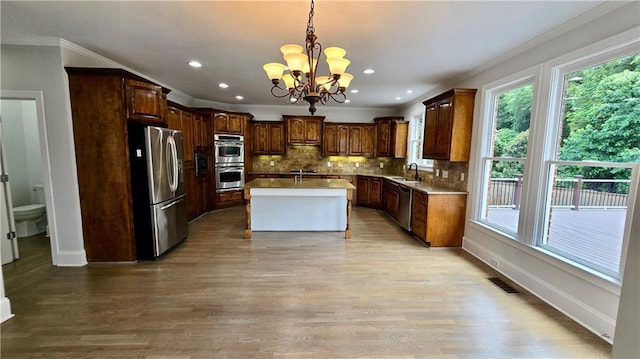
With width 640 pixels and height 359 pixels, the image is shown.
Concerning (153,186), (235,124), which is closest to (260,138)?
(235,124)

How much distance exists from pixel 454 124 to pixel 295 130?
3979 millimetres

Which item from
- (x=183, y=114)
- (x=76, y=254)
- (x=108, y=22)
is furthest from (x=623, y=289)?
(x=183, y=114)

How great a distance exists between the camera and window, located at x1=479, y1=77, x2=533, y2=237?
10.1 ft

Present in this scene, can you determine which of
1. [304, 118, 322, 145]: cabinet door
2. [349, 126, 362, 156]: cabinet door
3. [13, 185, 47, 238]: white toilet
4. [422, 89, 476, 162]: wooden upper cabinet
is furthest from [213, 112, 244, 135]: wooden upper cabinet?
[422, 89, 476, 162]: wooden upper cabinet

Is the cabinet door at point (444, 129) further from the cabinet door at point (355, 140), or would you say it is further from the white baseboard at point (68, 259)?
the white baseboard at point (68, 259)

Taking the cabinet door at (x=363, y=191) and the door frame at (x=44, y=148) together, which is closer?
the door frame at (x=44, y=148)

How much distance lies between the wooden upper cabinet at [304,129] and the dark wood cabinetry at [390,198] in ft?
6.91

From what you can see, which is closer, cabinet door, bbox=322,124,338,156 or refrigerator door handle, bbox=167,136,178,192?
refrigerator door handle, bbox=167,136,178,192

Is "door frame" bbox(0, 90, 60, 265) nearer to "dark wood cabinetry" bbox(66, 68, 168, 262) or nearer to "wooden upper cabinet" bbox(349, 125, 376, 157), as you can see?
"dark wood cabinetry" bbox(66, 68, 168, 262)

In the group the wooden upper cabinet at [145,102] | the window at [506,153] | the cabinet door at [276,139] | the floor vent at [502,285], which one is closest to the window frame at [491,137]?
the window at [506,153]

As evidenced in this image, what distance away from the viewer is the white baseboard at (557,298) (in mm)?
2088

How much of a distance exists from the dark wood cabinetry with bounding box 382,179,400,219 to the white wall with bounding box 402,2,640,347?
1855mm

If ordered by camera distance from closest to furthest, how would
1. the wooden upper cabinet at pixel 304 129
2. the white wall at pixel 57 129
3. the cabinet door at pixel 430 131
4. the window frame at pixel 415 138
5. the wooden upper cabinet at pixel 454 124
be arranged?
the white wall at pixel 57 129
the wooden upper cabinet at pixel 454 124
the cabinet door at pixel 430 131
the window frame at pixel 415 138
the wooden upper cabinet at pixel 304 129

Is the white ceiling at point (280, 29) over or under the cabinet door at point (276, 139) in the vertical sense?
over
